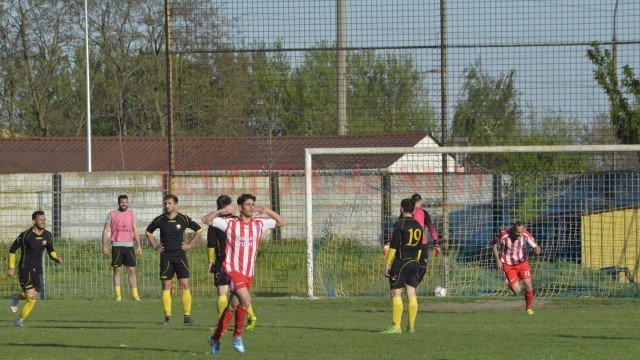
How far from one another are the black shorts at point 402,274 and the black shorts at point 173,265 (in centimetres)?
352

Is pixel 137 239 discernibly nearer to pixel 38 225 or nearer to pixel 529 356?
pixel 38 225

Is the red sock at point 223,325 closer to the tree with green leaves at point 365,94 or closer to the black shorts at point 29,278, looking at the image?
the black shorts at point 29,278

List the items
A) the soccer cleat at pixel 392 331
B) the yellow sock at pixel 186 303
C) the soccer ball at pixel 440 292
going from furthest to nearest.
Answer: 1. the soccer ball at pixel 440 292
2. the yellow sock at pixel 186 303
3. the soccer cleat at pixel 392 331

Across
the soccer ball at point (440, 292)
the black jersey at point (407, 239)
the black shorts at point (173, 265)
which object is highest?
the black jersey at point (407, 239)

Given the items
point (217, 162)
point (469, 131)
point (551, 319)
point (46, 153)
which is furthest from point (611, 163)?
point (46, 153)

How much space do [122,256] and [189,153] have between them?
2.73 m

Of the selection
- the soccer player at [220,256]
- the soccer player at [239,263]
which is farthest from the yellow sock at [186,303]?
the soccer player at [239,263]

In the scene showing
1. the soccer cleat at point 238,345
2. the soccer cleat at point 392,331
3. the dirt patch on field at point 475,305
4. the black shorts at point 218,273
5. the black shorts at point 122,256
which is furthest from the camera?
the black shorts at point 122,256

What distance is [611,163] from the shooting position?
22.3 metres

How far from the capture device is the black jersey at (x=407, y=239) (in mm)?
14172

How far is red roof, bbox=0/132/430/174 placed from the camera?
844 inches

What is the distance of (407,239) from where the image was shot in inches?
559

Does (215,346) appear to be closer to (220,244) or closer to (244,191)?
(220,244)

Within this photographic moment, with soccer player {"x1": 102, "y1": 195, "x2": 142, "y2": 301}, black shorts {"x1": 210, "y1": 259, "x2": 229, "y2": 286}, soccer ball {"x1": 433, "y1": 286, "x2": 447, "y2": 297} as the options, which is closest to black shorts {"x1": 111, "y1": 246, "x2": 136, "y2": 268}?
soccer player {"x1": 102, "y1": 195, "x2": 142, "y2": 301}
